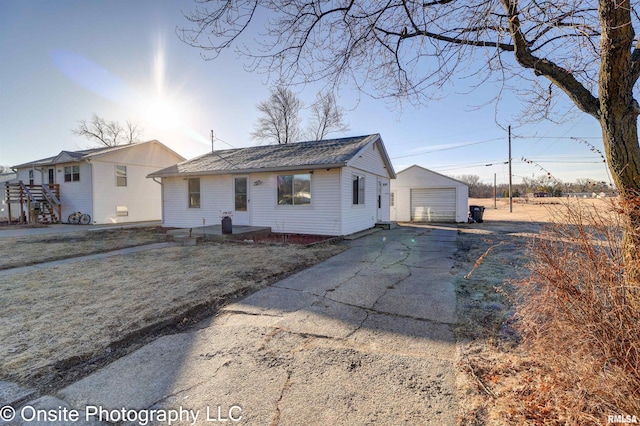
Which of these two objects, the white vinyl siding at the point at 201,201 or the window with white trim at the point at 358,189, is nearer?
the window with white trim at the point at 358,189

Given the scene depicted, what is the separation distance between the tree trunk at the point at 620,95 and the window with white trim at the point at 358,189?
8.66 meters

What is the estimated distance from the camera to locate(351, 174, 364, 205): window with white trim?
1111 cm

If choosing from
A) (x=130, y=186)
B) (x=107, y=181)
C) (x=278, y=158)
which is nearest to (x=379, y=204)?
(x=278, y=158)

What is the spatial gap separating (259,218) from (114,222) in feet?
36.6

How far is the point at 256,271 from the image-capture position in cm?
555

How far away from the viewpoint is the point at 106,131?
3588cm

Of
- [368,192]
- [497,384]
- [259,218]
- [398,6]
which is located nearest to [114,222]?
[259,218]

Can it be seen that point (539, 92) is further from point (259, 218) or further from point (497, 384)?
point (259, 218)

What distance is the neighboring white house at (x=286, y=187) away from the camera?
10.1m

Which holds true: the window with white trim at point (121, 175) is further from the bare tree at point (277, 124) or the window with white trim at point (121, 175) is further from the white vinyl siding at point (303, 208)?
the bare tree at point (277, 124)

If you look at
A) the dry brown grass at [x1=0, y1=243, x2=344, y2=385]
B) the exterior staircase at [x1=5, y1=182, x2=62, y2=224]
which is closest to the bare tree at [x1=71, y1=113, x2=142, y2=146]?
the exterior staircase at [x1=5, y1=182, x2=62, y2=224]

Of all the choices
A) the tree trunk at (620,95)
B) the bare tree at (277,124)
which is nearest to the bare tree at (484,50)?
the tree trunk at (620,95)

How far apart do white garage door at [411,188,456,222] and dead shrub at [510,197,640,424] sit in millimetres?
16757

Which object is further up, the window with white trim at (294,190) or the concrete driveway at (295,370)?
the window with white trim at (294,190)
